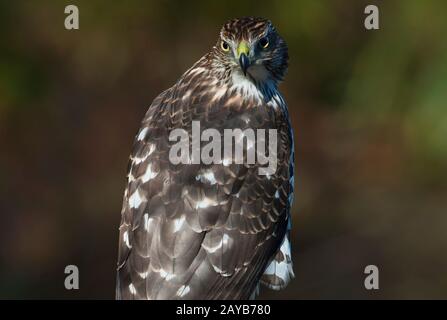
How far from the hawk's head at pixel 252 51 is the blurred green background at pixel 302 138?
500cm

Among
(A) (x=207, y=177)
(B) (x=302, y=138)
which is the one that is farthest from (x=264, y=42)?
(B) (x=302, y=138)

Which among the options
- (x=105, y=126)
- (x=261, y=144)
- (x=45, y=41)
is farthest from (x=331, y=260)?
(x=261, y=144)

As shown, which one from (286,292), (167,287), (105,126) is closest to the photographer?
(167,287)

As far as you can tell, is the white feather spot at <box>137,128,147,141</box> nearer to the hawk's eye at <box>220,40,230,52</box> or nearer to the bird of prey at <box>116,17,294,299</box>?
the bird of prey at <box>116,17,294,299</box>

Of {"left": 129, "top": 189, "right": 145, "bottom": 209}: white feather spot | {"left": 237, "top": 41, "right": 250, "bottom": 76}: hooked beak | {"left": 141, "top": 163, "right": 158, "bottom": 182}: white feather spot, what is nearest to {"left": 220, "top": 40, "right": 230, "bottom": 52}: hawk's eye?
{"left": 237, "top": 41, "right": 250, "bottom": 76}: hooked beak

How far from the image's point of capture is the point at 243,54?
6.21 meters

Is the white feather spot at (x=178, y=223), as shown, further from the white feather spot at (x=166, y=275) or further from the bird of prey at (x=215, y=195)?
the white feather spot at (x=166, y=275)

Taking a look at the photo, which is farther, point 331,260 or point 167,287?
point 331,260

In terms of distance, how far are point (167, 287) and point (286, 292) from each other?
19.6 feet

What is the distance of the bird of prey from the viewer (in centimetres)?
601

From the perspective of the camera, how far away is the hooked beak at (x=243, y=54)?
20.3ft

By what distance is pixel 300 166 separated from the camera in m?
13.0
